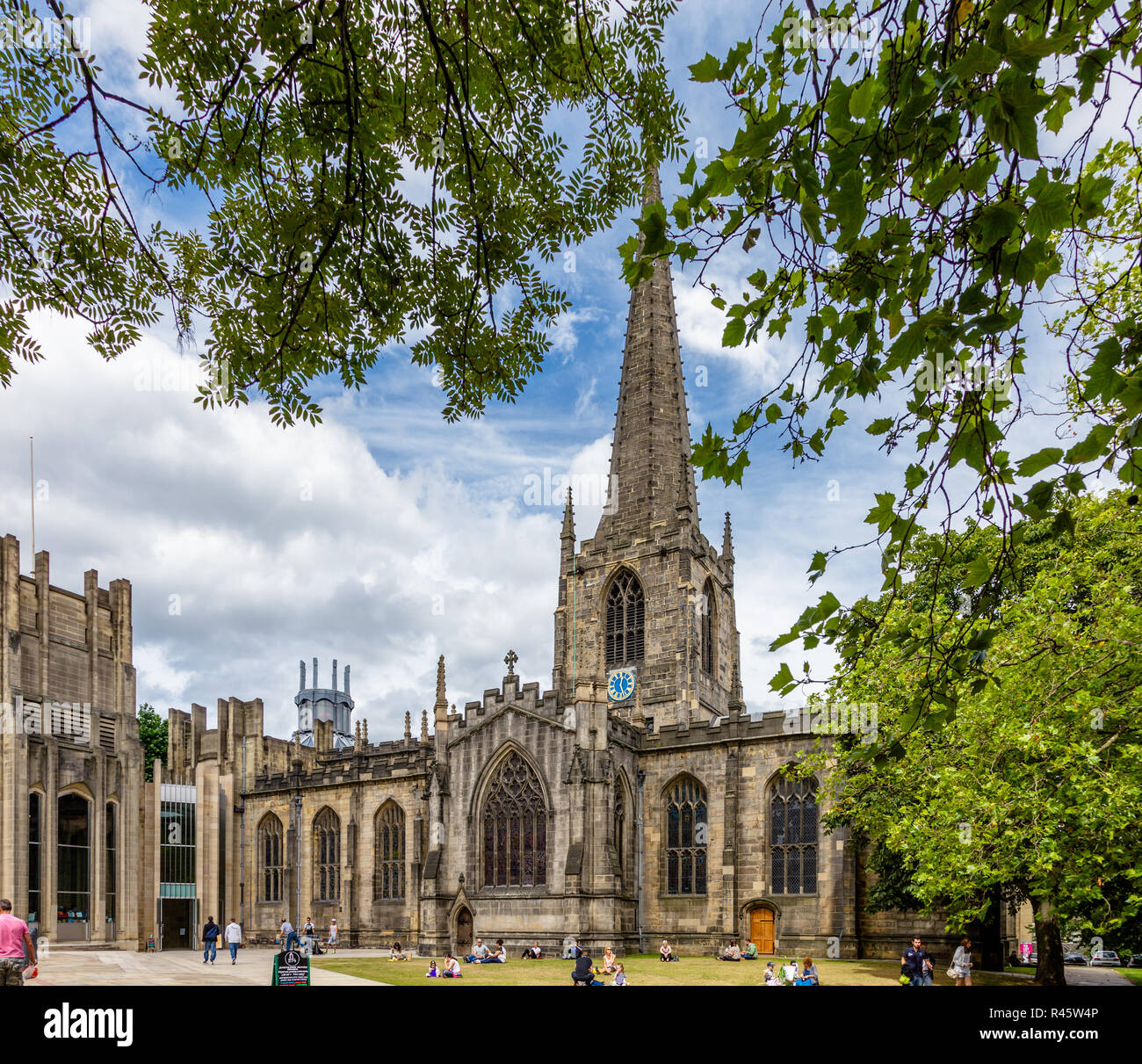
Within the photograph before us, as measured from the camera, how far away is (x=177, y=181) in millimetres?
5117

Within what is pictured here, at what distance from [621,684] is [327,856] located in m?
16.4

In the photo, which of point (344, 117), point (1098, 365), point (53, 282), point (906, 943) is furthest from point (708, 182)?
point (906, 943)

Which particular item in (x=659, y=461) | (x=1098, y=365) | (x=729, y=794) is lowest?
(x=729, y=794)

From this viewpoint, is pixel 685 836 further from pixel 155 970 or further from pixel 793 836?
pixel 155 970

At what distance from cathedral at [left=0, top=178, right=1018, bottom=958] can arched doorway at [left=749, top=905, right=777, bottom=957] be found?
118mm

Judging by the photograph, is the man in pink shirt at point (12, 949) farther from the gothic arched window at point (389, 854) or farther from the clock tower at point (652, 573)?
the gothic arched window at point (389, 854)

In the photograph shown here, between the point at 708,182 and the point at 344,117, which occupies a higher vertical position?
the point at 344,117

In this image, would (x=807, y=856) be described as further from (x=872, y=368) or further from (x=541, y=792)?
(x=872, y=368)

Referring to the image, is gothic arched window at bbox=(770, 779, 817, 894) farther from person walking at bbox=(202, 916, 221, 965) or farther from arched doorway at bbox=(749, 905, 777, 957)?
person walking at bbox=(202, 916, 221, 965)

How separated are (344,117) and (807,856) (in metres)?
30.0

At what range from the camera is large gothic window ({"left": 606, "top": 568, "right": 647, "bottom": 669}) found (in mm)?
41625

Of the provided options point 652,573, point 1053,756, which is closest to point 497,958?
point 652,573

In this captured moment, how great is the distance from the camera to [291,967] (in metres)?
13.9

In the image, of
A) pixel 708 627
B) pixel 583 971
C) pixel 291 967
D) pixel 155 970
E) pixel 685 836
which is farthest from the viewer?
pixel 708 627
